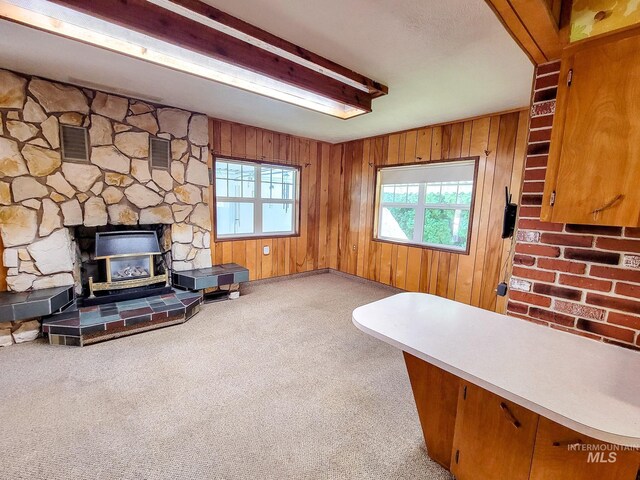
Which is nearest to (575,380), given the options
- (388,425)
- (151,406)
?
(388,425)

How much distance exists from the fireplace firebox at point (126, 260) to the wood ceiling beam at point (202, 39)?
2.31m

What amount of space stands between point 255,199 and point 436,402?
373cm

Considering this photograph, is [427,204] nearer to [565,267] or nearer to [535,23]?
[565,267]

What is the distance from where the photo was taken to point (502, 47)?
186cm

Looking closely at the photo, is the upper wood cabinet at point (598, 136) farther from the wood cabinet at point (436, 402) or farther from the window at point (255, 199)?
the window at point (255, 199)

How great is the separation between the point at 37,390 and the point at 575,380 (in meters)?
3.08

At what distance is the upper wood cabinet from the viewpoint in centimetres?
108

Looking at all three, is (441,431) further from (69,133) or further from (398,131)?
(69,133)

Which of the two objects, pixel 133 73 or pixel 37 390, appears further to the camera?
pixel 133 73

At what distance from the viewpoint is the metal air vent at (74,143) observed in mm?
2809

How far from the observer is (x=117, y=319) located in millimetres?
2674

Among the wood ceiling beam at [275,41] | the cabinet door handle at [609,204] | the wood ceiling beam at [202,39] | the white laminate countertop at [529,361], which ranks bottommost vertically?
the white laminate countertop at [529,361]

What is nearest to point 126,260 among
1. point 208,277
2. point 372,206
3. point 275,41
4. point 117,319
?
point 117,319

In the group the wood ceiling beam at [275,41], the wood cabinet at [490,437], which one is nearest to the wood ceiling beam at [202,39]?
the wood ceiling beam at [275,41]
